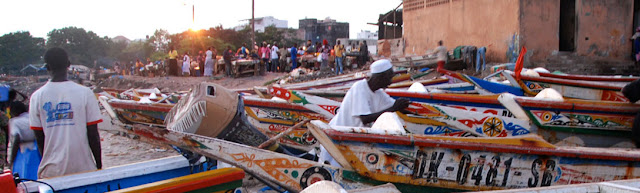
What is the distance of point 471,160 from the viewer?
3500 millimetres

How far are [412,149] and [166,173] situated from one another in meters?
1.75

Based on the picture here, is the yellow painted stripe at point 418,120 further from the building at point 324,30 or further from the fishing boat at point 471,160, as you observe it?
the building at point 324,30

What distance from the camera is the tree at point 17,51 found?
47125 millimetres

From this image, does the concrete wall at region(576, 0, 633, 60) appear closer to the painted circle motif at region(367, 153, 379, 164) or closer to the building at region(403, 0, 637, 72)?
the building at region(403, 0, 637, 72)

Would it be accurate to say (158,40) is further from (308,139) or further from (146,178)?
(146,178)

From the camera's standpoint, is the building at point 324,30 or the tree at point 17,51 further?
the building at point 324,30

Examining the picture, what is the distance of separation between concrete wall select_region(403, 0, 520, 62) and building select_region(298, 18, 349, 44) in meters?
30.7

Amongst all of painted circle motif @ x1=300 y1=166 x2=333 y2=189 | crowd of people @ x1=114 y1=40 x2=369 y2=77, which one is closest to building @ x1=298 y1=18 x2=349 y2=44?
crowd of people @ x1=114 y1=40 x2=369 y2=77

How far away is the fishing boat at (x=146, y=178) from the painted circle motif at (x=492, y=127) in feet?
9.37

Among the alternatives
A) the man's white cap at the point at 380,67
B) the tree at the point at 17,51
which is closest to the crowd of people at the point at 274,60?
the man's white cap at the point at 380,67

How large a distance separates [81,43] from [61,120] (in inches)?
2393

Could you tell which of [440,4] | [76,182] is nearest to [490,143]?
[76,182]

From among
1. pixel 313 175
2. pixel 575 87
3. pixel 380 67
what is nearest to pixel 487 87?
pixel 575 87

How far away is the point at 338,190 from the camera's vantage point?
67.4 inches
